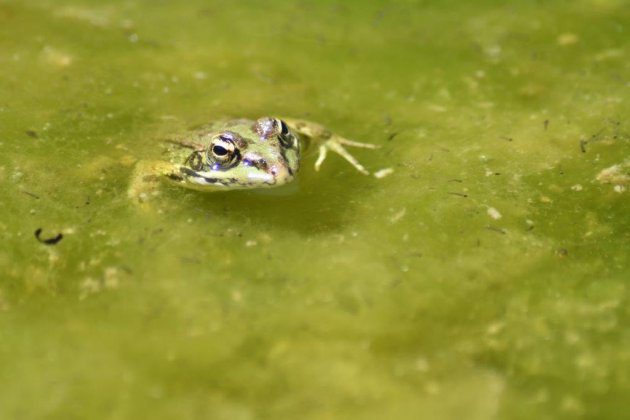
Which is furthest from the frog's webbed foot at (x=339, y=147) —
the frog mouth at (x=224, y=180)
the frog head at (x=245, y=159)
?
the frog mouth at (x=224, y=180)

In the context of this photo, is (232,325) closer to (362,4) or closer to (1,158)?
(1,158)

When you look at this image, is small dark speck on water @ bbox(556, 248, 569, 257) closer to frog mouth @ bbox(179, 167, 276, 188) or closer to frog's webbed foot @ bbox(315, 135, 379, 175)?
frog's webbed foot @ bbox(315, 135, 379, 175)

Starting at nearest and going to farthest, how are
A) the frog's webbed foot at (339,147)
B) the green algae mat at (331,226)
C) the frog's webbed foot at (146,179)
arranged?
1. the green algae mat at (331,226)
2. the frog's webbed foot at (146,179)
3. the frog's webbed foot at (339,147)

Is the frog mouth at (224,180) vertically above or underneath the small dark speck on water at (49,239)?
above

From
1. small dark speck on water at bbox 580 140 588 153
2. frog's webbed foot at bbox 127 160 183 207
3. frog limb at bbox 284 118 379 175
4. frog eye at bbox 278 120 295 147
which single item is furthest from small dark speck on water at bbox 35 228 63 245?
small dark speck on water at bbox 580 140 588 153

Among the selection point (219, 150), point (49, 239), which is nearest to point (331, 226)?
point (219, 150)

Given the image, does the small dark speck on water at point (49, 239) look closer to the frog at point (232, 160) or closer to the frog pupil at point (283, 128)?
the frog at point (232, 160)

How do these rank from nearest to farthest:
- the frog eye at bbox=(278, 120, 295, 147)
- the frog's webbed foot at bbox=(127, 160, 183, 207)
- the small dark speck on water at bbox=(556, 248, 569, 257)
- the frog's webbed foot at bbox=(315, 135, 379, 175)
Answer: the small dark speck on water at bbox=(556, 248, 569, 257), the frog's webbed foot at bbox=(127, 160, 183, 207), the frog eye at bbox=(278, 120, 295, 147), the frog's webbed foot at bbox=(315, 135, 379, 175)

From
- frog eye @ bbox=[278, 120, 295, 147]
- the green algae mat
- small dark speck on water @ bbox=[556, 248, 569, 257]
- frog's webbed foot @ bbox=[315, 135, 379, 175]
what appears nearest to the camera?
the green algae mat
